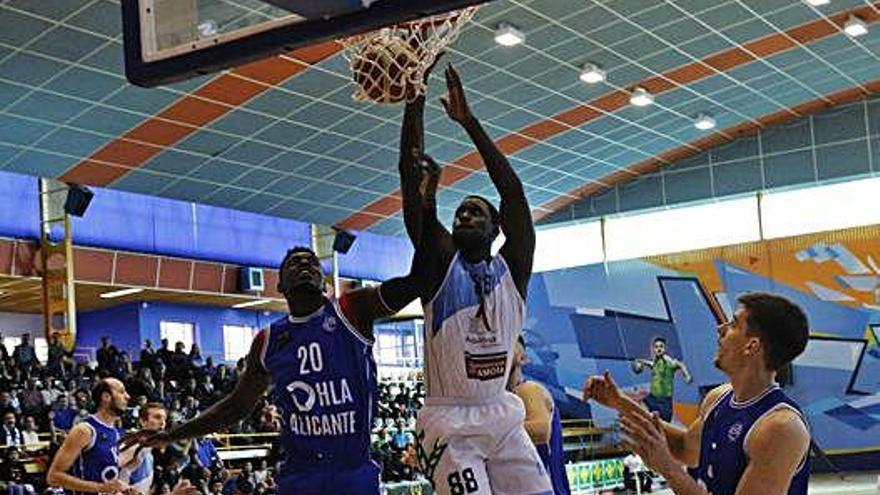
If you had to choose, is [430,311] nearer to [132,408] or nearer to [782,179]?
[132,408]

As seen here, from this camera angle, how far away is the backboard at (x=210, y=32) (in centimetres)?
482

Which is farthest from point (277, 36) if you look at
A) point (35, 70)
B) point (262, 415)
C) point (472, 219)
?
point (262, 415)

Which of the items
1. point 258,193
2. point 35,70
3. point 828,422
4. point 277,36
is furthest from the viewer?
point 828,422

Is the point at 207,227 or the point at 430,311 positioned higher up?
the point at 207,227

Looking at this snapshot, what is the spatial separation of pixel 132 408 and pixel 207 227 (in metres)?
8.86

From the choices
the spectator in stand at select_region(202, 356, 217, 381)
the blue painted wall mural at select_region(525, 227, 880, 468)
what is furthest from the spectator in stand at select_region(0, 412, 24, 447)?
the blue painted wall mural at select_region(525, 227, 880, 468)

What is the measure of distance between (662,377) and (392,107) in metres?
13.8

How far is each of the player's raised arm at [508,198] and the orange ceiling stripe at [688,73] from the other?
76.5ft

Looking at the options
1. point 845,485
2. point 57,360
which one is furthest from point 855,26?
point 57,360

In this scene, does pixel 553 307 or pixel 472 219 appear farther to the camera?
pixel 553 307

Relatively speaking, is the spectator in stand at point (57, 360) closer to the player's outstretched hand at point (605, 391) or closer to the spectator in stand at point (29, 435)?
the spectator in stand at point (29, 435)

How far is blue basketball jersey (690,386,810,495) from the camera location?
4.10 meters

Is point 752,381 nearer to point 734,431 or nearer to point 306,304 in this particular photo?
point 734,431

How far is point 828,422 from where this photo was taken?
107 ft
